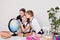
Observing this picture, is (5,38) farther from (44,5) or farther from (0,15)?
(44,5)

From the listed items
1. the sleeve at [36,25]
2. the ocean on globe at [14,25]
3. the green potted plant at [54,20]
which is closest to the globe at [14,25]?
the ocean on globe at [14,25]

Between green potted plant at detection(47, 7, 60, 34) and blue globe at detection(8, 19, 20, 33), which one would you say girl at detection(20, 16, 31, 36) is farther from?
green potted plant at detection(47, 7, 60, 34)

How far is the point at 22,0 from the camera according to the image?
206 cm

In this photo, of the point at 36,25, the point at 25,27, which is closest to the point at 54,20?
the point at 36,25

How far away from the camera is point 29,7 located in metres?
2.06

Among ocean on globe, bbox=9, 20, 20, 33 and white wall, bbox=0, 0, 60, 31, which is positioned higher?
white wall, bbox=0, 0, 60, 31

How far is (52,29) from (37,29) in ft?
0.62

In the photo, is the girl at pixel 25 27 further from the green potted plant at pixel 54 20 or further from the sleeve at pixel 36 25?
the green potted plant at pixel 54 20

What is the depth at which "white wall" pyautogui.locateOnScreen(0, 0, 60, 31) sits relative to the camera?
6.74ft

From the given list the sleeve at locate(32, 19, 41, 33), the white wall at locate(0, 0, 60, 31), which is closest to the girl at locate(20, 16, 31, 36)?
the sleeve at locate(32, 19, 41, 33)

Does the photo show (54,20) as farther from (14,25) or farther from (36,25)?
(14,25)

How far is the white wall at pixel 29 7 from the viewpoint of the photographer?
6.74 feet

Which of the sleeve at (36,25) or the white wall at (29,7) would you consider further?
the white wall at (29,7)

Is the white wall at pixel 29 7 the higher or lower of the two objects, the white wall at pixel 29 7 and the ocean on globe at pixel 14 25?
the higher
